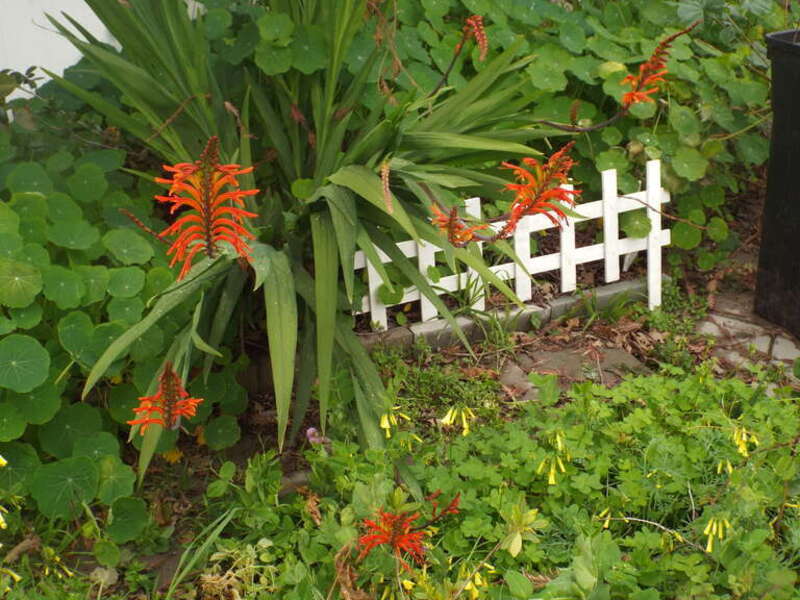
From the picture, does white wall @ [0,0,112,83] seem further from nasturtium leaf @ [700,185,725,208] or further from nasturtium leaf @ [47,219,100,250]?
nasturtium leaf @ [700,185,725,208]

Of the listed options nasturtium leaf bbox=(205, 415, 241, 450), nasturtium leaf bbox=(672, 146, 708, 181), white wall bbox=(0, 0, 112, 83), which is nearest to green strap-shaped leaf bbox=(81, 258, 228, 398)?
nasturtium leaf bbox=(205, 415, 241, 450)

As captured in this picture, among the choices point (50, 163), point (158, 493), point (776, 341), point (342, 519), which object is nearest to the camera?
point (342, 519)

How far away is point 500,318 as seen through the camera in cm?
337

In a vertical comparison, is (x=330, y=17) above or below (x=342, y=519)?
above

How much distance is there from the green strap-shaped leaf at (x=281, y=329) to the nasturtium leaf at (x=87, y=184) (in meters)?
0.65

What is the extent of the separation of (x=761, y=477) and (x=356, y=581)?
3.04 ft

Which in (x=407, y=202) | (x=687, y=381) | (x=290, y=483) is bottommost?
(x=290, y=483)

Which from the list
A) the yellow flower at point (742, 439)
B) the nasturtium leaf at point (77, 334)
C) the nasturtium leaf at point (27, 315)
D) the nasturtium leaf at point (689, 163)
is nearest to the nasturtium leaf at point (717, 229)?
the nasturtium leaf at point (689, 163)

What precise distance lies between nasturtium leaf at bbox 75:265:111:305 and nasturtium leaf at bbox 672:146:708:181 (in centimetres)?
199

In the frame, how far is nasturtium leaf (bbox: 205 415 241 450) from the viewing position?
8.79 ft

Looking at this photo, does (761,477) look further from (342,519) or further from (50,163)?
(50,163)

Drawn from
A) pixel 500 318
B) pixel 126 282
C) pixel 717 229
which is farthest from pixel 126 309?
pixel 717 229

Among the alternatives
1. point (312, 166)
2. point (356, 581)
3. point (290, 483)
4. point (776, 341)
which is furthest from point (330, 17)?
point (776, 341)

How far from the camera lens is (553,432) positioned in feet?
7.67
